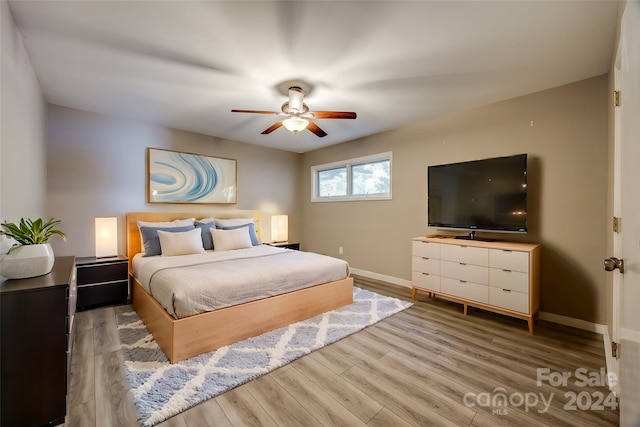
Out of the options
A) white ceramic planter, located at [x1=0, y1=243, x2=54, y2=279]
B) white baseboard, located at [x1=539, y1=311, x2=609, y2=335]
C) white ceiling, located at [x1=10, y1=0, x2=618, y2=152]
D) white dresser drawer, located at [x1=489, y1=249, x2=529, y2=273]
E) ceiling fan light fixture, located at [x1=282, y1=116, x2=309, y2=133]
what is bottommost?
white baseboard, located at [x1=539, y1=311, x2=609, y2=335]

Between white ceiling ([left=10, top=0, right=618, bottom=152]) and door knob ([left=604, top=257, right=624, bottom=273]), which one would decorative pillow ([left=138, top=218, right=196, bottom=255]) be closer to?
white ceiling ([left=10, top=0, right=618, bottom=152])

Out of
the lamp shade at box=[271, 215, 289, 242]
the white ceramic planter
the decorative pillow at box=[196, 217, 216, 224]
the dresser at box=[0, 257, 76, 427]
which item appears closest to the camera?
the dresser at box=[0, 257, 76, 427]

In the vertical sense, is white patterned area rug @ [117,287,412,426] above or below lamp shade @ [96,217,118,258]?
below

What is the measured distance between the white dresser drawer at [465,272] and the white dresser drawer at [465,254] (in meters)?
0.05

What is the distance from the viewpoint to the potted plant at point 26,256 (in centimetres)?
150

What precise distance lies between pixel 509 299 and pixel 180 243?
3.85 meters

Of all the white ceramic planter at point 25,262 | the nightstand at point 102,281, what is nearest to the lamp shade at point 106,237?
the nightstand at point 102,281

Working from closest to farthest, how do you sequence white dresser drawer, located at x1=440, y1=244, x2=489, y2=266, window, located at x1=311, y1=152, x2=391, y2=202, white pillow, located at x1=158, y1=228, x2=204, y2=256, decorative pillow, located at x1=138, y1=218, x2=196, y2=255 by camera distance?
1. white dresser drawer, located at x1=440, y1=244, x2=489, y2=266
2. white pillow, located at x1=158, y1=228, x2=204, y2=256
3. decorative pillow, located at x1=138, y1=218, x2=196, y2=255
4. window, located at x1=311, y1=152, x2=391, y2=202

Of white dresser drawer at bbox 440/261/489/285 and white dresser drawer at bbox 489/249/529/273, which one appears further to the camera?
white dresser drawer at bbox 440/261/489/285

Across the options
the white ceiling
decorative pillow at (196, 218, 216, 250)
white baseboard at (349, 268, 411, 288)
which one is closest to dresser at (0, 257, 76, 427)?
the white ceiling

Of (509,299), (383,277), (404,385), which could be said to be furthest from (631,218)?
(383,277)

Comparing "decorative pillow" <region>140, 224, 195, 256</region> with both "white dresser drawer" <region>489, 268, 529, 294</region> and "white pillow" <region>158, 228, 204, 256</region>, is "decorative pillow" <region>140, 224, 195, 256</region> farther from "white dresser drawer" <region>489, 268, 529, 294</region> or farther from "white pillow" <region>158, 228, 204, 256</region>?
"white dresser drawer" <region>489, 268, 529, 294</region>

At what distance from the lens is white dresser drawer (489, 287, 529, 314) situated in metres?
2.58

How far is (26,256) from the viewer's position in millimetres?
1558
